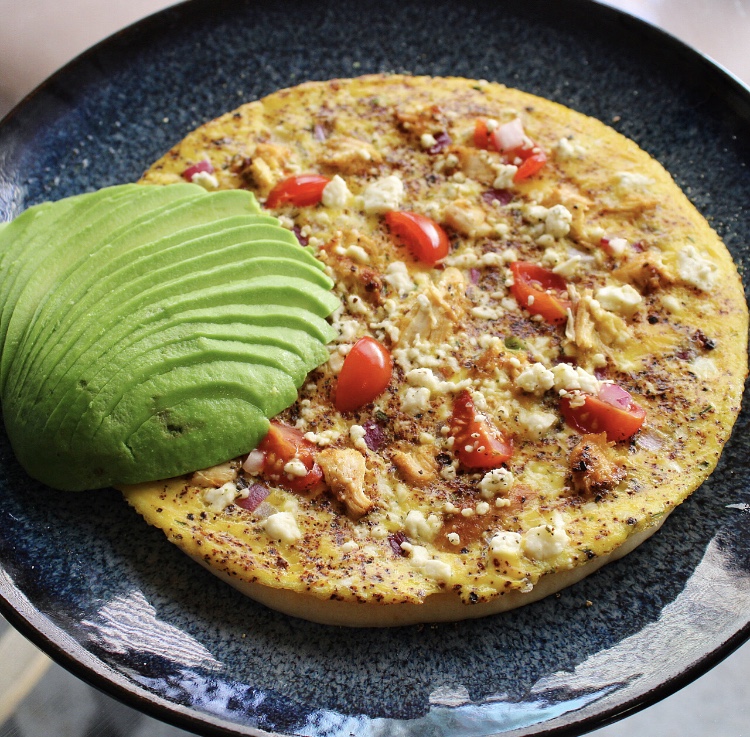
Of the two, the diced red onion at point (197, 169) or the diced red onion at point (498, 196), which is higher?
the diced red onion at point (498, 196)

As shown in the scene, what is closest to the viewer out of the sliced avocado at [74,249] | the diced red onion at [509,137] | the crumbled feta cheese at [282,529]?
the crumbled feta cheese at [282,529]

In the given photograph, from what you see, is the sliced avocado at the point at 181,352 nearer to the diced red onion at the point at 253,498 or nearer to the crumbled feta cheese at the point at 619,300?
the diced red onion at the point at 253,498

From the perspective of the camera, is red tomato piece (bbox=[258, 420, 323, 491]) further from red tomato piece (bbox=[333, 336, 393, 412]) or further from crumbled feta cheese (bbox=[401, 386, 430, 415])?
crumbled feta cheese (bbox=[401, 386, 430, 415])

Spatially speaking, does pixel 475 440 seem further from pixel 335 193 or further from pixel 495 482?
pixel 335 193

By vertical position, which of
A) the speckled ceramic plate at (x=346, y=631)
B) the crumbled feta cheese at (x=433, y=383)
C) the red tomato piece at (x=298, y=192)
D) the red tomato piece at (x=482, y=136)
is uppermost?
the red tomato piece at (x=482, y=136)

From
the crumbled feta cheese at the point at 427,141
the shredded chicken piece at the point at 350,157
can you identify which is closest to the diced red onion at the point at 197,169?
the shredded chicken piece at the point at 350,157

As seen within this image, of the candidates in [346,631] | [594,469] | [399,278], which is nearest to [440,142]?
[399,278]
